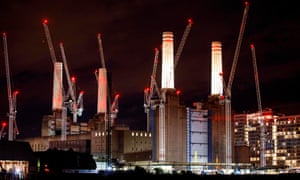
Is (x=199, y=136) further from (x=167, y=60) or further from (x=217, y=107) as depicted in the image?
(x=167, y=60)

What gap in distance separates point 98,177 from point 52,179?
684 cm

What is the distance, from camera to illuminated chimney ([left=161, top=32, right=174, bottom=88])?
568 feet

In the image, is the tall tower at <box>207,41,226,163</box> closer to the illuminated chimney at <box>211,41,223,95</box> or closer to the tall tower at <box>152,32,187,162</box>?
the illuminated chimney at <box>211,41,223,95</box>

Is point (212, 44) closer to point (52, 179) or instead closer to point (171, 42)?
point (171, 42)

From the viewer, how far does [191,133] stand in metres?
178

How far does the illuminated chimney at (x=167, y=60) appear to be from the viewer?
173125 millimetres

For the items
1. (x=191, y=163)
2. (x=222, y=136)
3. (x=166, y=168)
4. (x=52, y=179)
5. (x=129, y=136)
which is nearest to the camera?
(x=52, y=179)

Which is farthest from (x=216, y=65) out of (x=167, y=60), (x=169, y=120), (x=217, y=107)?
(x=169, y=120)

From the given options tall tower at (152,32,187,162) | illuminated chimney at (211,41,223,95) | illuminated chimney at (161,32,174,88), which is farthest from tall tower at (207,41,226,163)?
illuminated chimney at (161,32,174,88)

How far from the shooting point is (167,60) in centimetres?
17362

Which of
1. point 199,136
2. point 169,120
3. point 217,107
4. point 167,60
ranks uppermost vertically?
point 167,60

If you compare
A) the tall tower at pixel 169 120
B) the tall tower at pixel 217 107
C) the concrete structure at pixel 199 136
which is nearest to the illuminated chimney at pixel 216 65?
the tall tower at pixel 217 107

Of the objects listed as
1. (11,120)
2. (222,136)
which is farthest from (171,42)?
(11,120)

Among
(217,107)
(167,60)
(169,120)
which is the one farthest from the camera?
(217,107)
